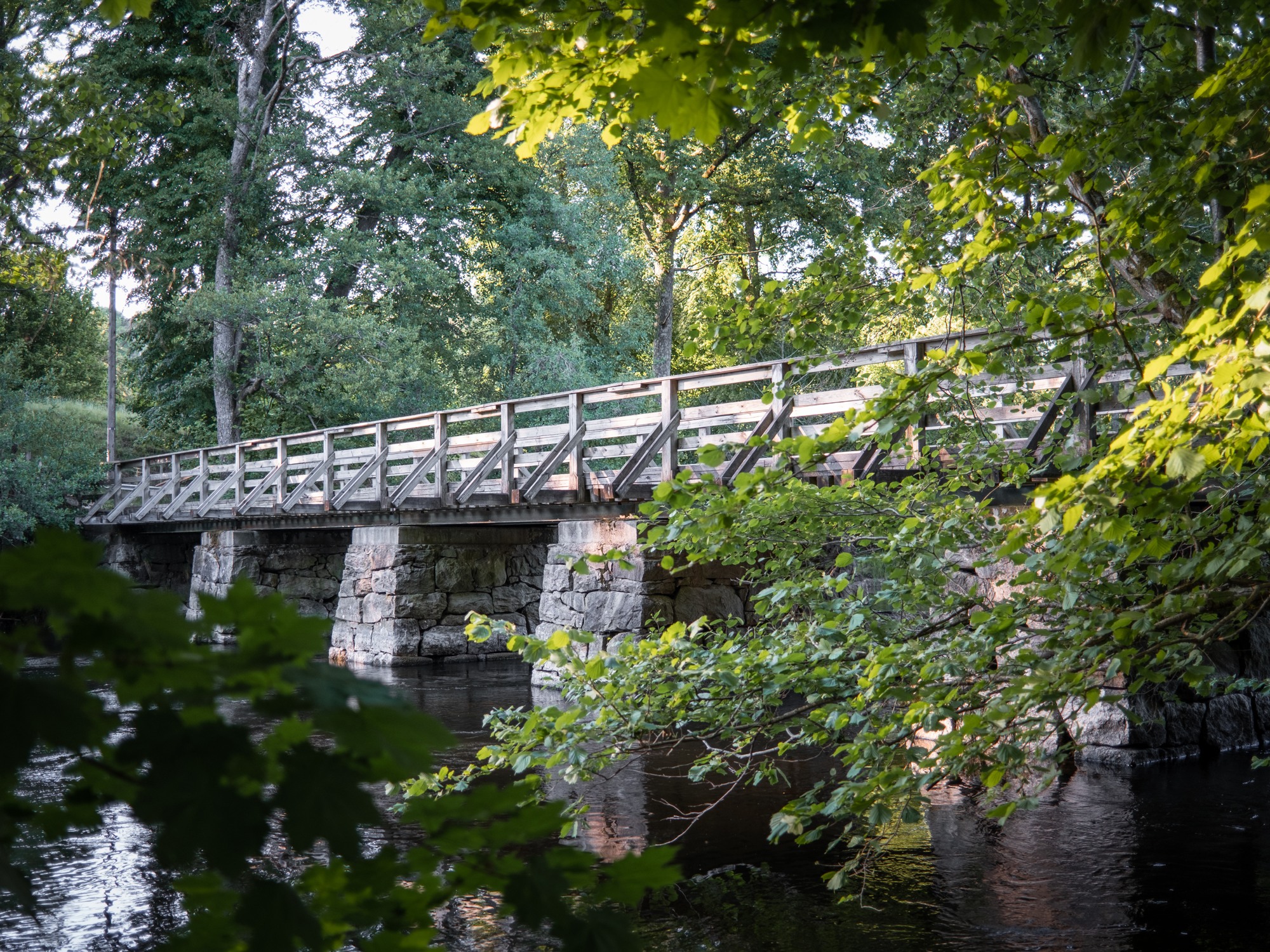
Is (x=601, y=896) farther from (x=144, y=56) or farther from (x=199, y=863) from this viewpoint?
(x=144, y=56)

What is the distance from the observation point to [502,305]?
20203mm

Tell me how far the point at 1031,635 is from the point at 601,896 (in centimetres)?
223

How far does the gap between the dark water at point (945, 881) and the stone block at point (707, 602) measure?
3073 mm

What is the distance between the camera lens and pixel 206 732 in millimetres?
863

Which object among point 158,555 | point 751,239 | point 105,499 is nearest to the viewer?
point 105,499

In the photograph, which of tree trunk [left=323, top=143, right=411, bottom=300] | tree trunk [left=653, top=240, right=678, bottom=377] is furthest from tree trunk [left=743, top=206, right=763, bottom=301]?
tree trunk [left=323, top=143, right=411, bottom=300]

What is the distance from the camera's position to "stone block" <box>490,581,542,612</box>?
45.4 feet

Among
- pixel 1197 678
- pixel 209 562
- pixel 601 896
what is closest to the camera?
pixel 601 896

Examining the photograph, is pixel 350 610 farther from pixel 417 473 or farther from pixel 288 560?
pixel 288 560

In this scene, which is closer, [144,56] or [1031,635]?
[1031,635]

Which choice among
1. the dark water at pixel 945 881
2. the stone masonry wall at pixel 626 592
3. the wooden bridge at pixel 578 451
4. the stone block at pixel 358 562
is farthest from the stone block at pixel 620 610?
the stone block at pixel 358 562

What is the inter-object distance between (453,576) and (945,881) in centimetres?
936

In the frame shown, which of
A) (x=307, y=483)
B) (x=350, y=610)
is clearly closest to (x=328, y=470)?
(x=307, y=483)

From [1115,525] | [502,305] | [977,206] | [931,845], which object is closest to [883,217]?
[502,305]
